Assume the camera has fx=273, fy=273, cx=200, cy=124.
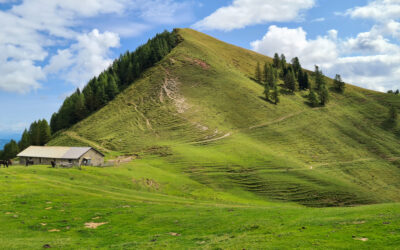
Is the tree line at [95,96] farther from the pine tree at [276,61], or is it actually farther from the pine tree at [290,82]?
the pine tree at [290,82]

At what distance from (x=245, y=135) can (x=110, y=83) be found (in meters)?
77.7

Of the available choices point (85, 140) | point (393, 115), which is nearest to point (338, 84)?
point (393, 115)

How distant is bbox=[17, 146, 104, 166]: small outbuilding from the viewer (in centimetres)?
7006

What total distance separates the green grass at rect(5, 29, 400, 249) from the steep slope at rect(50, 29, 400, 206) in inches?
19.6

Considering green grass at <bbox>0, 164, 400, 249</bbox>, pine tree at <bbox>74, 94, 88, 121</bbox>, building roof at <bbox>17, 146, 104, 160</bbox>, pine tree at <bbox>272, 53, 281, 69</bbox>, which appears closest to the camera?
green grass at <bbox>0, 164, 400, 249</bbox>

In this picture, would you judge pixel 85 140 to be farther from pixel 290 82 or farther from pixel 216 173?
pixel 290 82

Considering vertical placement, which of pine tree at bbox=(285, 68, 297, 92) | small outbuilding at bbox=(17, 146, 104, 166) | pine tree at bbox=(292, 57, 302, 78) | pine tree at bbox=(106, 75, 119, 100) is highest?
pine tree at bbox=(292, 57, 302, 78)

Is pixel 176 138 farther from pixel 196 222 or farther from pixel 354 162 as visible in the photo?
pixel 196 222

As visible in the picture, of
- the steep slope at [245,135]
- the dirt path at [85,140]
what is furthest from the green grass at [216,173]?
the steep slope at [245,135]

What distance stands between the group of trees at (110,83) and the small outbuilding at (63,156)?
187 feet

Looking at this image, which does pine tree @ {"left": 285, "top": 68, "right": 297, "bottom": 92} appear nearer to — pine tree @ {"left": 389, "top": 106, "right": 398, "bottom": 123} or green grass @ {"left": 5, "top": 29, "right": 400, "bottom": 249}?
green grass @ {"left": 5, "top": 29, "right": 400, "bottom": 249}

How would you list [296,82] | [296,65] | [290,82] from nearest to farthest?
[290,82] < [296,82] < [296,65]

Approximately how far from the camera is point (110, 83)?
14175cm

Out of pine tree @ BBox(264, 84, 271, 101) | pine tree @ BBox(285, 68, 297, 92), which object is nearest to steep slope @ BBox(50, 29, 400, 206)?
pine tree @ BBox(264, 84, 271, 101)
